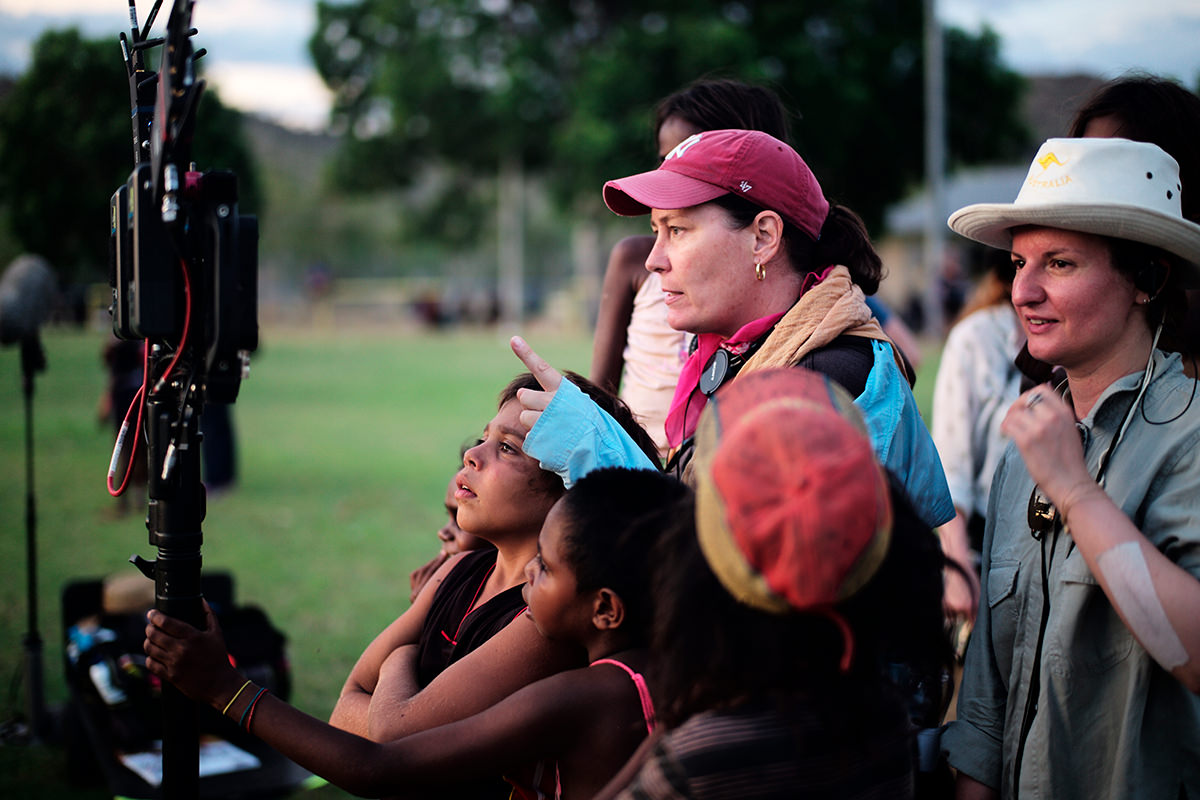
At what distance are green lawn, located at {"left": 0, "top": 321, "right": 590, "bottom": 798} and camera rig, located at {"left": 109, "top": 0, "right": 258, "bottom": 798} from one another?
99.6 inches

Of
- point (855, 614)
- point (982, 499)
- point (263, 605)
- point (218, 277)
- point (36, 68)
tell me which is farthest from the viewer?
point (36, 68)

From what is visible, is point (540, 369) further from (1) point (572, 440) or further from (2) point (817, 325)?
(2) point (817, 325)

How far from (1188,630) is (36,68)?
25.3 metres

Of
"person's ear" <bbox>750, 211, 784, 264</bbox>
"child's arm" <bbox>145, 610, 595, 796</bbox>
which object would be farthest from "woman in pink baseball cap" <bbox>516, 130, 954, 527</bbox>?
"child's arm" <bbox>145, 610, 595, 796</bbox>

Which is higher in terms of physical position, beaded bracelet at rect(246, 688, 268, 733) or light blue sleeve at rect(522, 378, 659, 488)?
light blue sleeve at rect(522, 378, 659, 488)

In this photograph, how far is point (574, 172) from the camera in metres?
30.8

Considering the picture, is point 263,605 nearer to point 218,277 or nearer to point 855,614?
point 218,277

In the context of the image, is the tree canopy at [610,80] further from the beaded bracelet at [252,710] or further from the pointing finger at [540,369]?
the beaded bracelet at [252,710]

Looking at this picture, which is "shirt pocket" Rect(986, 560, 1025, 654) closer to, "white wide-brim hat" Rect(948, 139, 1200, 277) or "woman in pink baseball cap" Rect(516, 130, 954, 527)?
"woman in pink baseball cap" Rect(516, 130, 954, 527)

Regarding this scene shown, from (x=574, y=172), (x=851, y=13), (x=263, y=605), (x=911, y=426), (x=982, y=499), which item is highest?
(x=851, y=13)

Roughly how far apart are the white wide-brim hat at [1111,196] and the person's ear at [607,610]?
114 cm

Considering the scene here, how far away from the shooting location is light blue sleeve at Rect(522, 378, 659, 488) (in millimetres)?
2199

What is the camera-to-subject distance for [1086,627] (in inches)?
76.7

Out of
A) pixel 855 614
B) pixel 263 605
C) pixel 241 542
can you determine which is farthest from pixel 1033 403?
pixel 241 542
